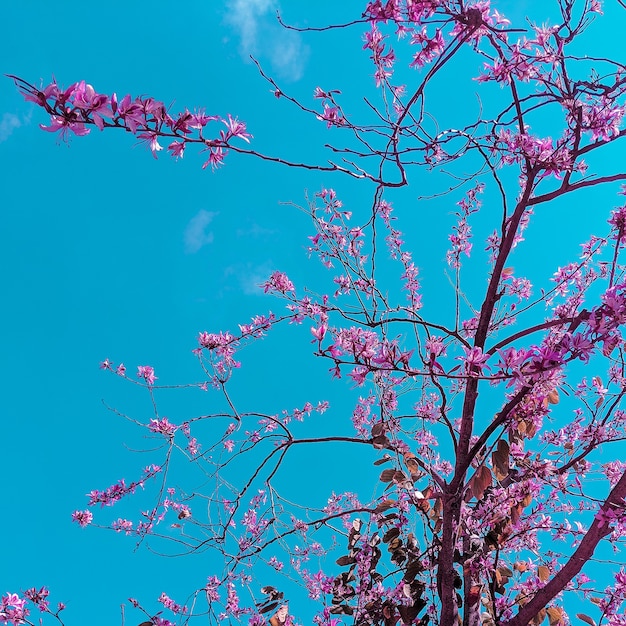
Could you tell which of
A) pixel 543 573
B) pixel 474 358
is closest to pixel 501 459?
pixel 474 358

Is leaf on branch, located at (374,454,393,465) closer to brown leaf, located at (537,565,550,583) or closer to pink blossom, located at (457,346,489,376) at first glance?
brown leaf, located at (537,565,550,583)

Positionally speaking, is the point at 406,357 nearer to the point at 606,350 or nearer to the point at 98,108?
the point at 606,350

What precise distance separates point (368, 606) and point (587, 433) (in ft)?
5.36

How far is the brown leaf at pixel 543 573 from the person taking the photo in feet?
10.2

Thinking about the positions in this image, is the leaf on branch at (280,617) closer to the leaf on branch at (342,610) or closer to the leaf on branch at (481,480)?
the leaf on branch at (342,610)

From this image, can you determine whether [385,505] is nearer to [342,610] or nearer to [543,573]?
[342,610]

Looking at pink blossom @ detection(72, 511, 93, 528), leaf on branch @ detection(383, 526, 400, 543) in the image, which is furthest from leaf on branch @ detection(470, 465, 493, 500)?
pink blossom @ detection(72, 511, 93, 528)

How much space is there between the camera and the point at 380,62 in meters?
2.54

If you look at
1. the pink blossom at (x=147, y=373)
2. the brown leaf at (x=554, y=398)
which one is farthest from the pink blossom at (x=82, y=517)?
the brown leaf at (x=554, y=398)

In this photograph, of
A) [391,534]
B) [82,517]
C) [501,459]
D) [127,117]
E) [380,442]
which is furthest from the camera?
[82,517]

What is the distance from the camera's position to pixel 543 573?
10.2ft

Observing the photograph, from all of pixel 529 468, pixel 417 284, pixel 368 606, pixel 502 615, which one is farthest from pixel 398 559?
pixel 417 284

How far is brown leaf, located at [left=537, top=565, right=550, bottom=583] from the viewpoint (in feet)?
10.2

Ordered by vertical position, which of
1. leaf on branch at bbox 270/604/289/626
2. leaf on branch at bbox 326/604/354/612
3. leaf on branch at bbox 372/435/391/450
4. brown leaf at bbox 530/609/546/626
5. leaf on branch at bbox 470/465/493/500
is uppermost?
leaf on branch at bbox 372/435/391/450
